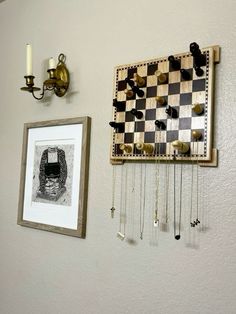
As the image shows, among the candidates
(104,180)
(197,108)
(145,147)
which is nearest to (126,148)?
(145,147)

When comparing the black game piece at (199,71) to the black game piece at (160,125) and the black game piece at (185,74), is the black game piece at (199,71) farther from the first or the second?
the black game piece at (160,125)

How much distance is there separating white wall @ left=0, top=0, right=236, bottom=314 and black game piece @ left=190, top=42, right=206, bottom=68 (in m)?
0.08

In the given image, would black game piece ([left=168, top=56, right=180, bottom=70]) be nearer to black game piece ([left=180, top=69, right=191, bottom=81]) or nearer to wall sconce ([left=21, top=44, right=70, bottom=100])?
black game piece ([left=180, top=69, right=191, bottom=81])

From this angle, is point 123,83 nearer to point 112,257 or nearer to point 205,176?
point 205,176

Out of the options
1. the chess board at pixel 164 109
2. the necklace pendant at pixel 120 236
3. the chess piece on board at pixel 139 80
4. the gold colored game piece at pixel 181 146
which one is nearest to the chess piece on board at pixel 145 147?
the chess board at pixel 164 109

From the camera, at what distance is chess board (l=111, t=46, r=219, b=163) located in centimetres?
109

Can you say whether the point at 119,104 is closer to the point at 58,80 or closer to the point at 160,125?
the point at 160,125

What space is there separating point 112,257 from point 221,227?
50 centimetres

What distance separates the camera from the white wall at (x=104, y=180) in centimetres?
107

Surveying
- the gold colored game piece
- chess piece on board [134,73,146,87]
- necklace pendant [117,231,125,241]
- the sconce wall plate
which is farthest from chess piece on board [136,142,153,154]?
the sconce wall plate

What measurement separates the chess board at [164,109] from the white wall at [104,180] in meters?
0.05

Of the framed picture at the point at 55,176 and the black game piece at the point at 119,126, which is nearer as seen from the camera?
the black game piece at the point at 119,126

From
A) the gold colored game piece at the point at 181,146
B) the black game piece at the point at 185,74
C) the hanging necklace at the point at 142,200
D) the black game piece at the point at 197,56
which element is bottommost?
the hanging necklace at the point at 142,200

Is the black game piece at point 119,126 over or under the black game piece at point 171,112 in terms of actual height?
under
